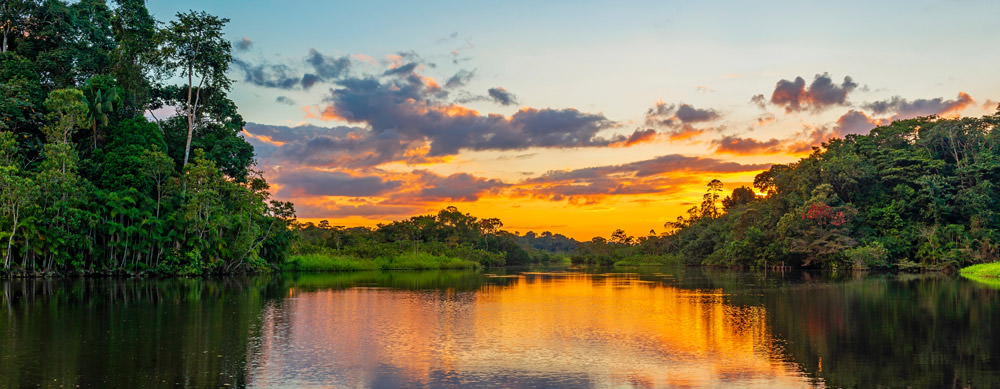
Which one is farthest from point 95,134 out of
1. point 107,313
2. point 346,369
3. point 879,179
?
point 879,179

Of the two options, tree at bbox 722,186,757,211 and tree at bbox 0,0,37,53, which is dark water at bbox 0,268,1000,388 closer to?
tree at bbox 0,0,37,53

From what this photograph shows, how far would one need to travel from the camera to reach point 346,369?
1166cm

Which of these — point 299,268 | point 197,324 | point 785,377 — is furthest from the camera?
point 299,268

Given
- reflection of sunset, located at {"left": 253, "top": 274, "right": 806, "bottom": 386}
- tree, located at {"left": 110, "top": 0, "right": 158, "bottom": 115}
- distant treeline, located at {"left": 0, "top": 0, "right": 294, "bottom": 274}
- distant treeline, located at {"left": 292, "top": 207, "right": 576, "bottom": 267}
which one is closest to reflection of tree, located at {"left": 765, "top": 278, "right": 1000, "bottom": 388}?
reflection of sunset, located at {"left": 253, "top": 274, "right": 806, "bottom": 386}

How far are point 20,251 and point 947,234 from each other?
65901 mm

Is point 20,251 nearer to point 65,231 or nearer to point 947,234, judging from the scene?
point 65,231

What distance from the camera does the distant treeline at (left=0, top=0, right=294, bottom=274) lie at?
123 ft

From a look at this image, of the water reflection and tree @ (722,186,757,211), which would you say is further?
tree @ (722,186,757,211)

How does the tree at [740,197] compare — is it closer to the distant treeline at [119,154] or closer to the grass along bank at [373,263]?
the grass along bank at [373,263]

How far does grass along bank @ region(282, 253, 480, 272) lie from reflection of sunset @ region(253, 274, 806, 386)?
37.0 metres

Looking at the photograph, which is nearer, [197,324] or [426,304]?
[197,324]

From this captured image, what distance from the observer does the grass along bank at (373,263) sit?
61000 mm

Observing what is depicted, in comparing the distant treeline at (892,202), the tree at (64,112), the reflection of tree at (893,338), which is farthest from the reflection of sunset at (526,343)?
the distant treeline at (892,202)

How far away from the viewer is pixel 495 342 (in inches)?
589
